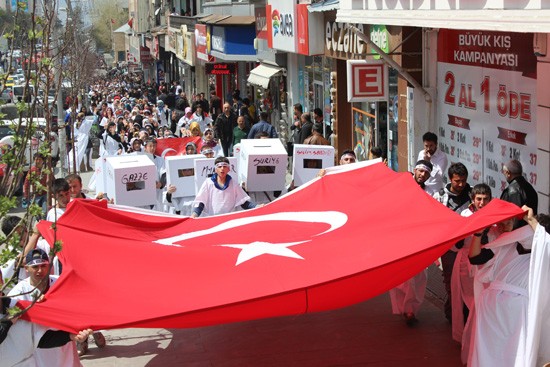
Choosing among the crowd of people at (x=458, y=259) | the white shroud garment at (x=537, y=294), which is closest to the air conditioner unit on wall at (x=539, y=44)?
the crowd of people at (x=458, y=259)

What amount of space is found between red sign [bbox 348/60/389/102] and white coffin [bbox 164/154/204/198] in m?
5.02

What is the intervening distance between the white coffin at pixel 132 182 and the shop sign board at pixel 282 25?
11254 millimetres

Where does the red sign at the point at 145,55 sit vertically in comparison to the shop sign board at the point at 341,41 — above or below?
below

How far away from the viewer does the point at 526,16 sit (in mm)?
9727

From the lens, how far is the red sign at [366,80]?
Result: 18.2m

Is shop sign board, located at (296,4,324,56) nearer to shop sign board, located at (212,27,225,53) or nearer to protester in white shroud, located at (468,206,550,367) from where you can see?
shop sign board, located at (212,27,225,53)

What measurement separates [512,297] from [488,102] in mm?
6791

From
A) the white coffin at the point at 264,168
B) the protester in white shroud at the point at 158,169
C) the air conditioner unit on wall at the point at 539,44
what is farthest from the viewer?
the protester in white shroud at the point at 158,169

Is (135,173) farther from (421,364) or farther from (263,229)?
(421,364)

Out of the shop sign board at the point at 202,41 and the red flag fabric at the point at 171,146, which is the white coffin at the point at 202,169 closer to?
the red flag fabric at the point at 171,146

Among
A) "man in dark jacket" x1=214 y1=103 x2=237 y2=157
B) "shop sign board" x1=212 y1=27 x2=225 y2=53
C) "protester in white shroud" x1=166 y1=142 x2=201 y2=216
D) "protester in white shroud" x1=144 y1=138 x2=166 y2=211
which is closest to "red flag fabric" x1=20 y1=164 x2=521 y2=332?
"protester in white shroud" x1=166 y1=142 x2=201 y2=216

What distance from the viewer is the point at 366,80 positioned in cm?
1838

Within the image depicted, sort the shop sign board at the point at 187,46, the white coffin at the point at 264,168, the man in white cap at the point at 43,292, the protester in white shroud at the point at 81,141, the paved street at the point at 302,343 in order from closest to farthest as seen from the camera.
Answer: the man in white cap at the point at 43,292
the paved street at the point at 302,343
the white coffin at the point at 264,168
the protester in white shroud at the point at 81,141
the shop sign board at the point at 187,46

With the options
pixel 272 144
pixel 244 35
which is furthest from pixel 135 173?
pixel 244 35
